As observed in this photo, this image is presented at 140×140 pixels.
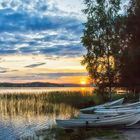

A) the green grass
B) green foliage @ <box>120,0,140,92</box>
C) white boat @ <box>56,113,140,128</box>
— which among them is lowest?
the green grass

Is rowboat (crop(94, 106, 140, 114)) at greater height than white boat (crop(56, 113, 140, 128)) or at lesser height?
greater

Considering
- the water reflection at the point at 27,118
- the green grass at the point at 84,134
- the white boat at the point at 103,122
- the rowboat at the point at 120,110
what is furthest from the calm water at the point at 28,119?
the rowboat at the point at 120,110

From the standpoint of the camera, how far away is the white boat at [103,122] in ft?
80.7

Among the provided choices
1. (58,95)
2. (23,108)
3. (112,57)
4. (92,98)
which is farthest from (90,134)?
(58,95)

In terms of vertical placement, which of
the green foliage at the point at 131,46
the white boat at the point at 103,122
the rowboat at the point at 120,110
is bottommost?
the white boat at the point at 103,122

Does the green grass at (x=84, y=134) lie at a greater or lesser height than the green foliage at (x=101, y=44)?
lesser

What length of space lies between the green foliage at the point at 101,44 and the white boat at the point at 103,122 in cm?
1596

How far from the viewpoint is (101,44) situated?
134 ft

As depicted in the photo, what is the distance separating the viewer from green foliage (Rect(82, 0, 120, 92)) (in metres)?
40.7

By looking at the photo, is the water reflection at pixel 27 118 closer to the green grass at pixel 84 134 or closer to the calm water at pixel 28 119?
the calm water at pixel 28 119

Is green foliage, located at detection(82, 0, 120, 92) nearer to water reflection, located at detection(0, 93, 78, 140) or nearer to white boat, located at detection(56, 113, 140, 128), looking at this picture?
water reflection, located at detection(0, 93, 78, 140)

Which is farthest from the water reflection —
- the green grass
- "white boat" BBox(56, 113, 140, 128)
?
"white boat" BBox(56, 113, 140, 128)

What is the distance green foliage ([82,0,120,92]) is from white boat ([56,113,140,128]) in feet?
52.3

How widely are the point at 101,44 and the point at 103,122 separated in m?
16.9
